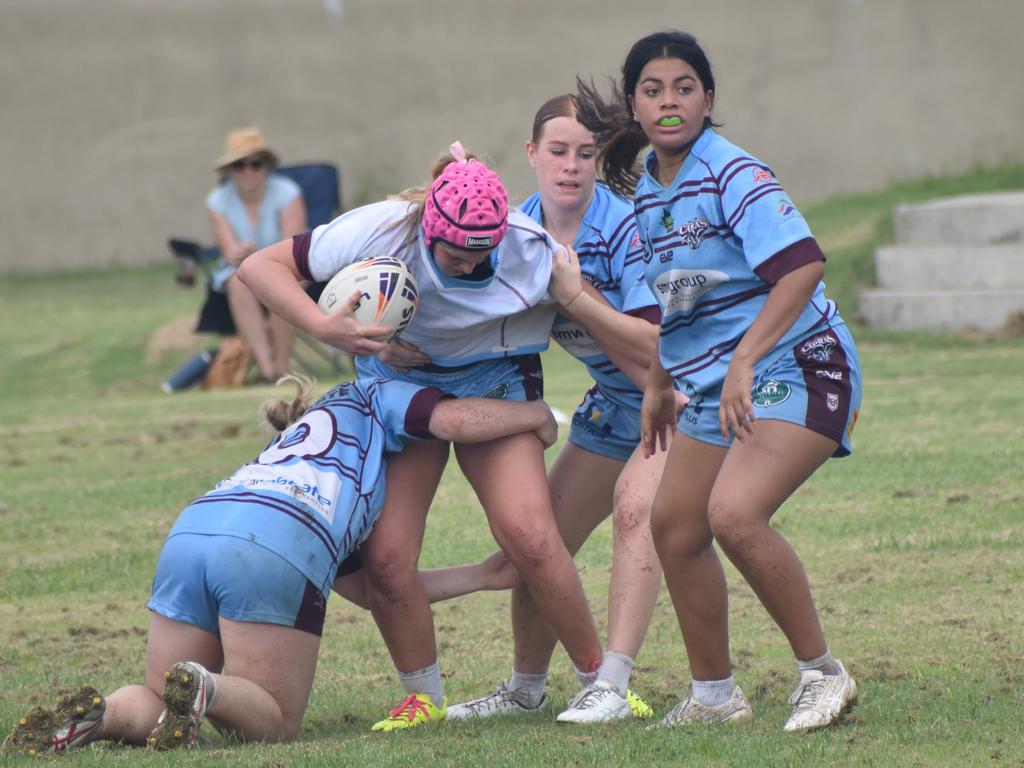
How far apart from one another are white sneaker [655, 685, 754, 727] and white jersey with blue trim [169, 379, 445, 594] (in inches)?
41.0

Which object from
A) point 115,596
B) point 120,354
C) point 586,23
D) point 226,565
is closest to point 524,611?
point 226,565

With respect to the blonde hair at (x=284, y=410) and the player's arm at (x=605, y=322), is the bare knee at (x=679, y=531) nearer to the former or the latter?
the player's arm at (x=605, y=322)

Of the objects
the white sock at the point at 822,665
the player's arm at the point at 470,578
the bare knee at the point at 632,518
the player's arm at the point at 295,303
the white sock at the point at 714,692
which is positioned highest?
the player's arm at the point at 295,303

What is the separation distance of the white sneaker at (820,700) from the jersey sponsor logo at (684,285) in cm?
102

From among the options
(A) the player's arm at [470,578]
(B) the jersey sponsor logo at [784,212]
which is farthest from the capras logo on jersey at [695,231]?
(A) the player's arm at [470,578]

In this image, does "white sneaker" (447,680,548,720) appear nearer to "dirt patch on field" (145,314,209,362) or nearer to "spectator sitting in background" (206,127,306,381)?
"spectator sitting in background" (206,127,306,381)

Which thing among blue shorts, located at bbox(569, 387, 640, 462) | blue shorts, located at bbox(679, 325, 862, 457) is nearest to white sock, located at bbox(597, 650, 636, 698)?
blue shorts, located at bbox(569, 387, 640, 462)

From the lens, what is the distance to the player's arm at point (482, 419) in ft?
15.3

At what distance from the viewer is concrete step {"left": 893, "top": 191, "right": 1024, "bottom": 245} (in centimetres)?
1466

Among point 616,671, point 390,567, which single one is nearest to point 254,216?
point 390,567

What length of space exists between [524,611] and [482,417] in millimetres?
713

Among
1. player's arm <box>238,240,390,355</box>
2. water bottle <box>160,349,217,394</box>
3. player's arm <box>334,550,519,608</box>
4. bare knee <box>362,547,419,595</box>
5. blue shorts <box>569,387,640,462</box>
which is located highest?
player's arm <box>238,240,390,355</box>

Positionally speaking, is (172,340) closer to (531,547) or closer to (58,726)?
(531,547)

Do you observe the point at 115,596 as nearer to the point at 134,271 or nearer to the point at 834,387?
the point at 834,387
